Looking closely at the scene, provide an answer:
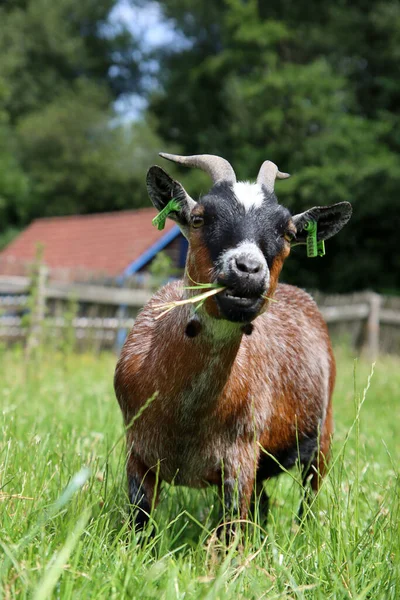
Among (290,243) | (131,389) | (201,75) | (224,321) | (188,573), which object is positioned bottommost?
(188,573)

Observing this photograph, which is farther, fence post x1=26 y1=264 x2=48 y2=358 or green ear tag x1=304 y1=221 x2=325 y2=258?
fence post x1=26 y1=264 x2=48 y2=358

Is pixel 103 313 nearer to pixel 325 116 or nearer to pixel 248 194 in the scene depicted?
pixel 248 194

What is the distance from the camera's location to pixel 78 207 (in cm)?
3316

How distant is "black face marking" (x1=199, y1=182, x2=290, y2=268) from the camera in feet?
8.73

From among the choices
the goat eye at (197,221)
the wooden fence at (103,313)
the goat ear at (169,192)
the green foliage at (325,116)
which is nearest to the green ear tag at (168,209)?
the goat ear at (169,192)

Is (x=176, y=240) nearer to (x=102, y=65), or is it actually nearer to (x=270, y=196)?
(x=270, y=196)

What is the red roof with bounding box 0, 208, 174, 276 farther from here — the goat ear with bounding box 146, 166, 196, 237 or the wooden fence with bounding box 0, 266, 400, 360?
the goat ear with bounding box 146, 166, 196, 237

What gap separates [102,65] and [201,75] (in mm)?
10310

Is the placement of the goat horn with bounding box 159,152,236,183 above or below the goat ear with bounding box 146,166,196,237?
above

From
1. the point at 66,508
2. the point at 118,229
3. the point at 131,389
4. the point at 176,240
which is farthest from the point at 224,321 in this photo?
the point at 118,229

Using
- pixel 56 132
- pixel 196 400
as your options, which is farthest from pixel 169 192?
pixel 56 132

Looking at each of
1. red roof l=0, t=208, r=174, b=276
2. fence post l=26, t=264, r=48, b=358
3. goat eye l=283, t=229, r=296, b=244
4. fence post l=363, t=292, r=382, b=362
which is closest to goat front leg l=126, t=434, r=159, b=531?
goat eye l=283, t=229, r=296, b=244

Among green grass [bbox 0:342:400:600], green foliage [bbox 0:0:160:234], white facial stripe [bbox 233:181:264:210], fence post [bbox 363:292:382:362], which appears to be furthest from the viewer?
green foliage [bbox 0:0:160:234]

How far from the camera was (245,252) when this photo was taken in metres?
2.54
